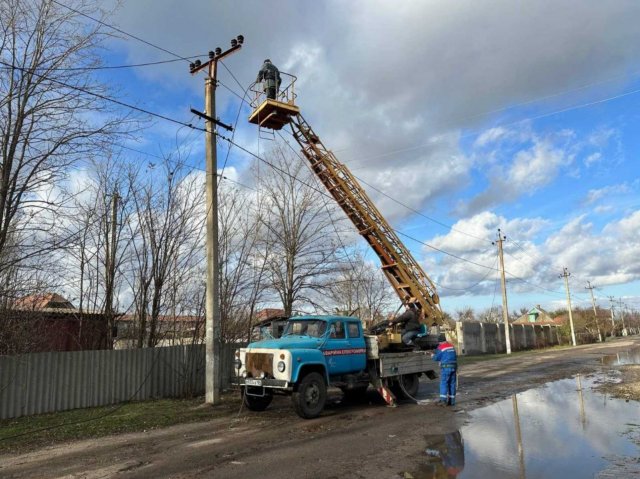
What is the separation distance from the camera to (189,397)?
13.2 meters

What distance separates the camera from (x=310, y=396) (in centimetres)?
1013

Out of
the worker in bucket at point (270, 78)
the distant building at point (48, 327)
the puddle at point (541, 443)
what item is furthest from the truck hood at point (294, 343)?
the worker in bucket at point (270, 78)

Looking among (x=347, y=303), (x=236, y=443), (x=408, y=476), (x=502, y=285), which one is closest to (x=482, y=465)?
(x=408, y=476)

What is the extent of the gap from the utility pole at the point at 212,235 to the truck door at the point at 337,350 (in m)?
2.91

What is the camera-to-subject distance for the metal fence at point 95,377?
410 inches

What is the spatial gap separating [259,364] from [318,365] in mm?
1290

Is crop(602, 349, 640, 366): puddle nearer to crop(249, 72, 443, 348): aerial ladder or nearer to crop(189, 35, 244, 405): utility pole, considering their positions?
crop(249, 72, 443, 348): aerial ladder

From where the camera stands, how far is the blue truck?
9969 millimetres

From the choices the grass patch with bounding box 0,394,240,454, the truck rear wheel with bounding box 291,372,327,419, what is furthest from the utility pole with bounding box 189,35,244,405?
the truck rear wheel with bounding box 291,372,327,419

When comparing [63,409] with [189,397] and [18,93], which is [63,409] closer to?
[189,397]

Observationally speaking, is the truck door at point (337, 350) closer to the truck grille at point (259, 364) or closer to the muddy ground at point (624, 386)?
the truck grille at point (259, 364)

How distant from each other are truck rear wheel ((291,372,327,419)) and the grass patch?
2.06 metres

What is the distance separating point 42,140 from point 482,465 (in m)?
9.90

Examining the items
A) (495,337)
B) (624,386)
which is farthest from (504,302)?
(624,386)
